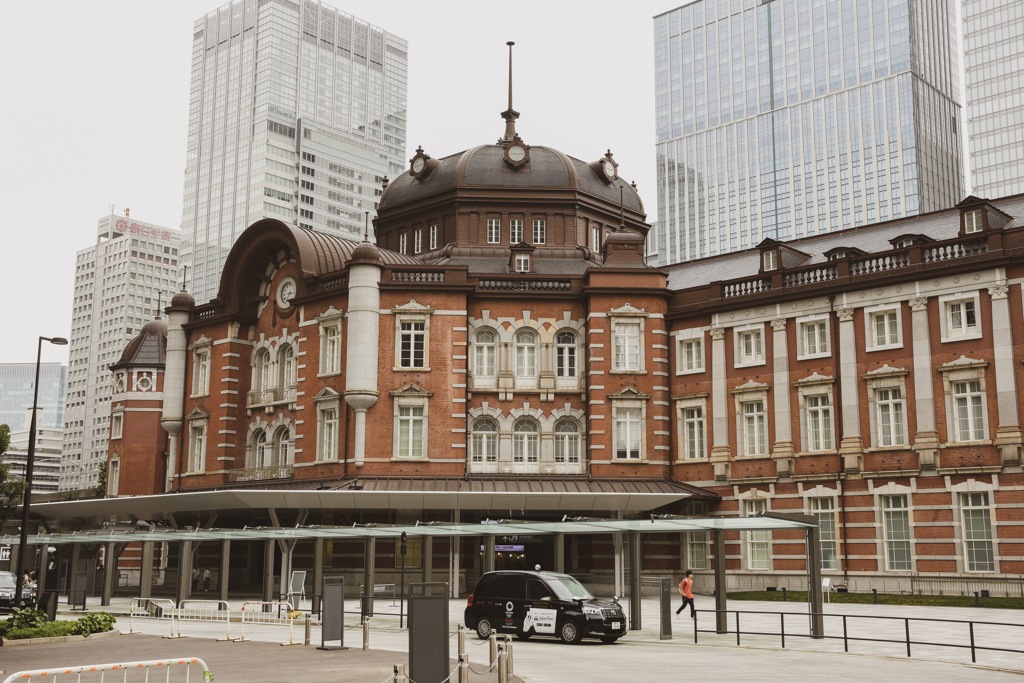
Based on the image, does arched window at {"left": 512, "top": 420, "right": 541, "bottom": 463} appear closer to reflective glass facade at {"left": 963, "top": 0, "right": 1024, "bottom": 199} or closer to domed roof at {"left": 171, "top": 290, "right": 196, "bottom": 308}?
domed roof at {"left": 171, "top": 290, "right": 196, "bottom": 308}

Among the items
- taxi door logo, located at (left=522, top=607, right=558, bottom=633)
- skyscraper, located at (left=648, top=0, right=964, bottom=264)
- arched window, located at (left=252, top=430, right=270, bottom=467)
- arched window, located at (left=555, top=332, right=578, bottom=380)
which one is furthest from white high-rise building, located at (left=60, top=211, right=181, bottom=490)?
taxi door logo, located at (left=522, top=607, right=558, bottom=633)

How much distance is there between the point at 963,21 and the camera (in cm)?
12406

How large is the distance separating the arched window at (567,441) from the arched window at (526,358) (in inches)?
88.3

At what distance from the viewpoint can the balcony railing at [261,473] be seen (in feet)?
167

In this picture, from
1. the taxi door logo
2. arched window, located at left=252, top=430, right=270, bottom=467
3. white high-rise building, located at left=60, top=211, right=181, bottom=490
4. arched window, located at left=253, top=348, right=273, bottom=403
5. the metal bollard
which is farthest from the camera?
white high-rise building, located at left=60, top=211, right=181, bottom=490

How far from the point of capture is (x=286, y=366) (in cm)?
5338

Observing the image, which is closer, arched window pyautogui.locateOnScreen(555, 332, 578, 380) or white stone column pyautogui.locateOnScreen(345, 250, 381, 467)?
white stone column pyautogui.locateOnScreen(345, 250, 381, 467)

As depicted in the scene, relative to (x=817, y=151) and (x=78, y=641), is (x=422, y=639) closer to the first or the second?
(x=78, y=641)

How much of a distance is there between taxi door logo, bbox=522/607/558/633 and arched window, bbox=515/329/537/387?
2322cm

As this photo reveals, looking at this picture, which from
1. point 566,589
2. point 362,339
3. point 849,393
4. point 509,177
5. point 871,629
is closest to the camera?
point 566,589

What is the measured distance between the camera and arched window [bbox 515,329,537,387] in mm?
49125

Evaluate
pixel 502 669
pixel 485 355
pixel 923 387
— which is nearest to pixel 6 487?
pixel 485 355

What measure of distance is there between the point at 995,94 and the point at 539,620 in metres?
113

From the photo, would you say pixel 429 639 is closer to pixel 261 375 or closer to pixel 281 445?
pixel 281 445
